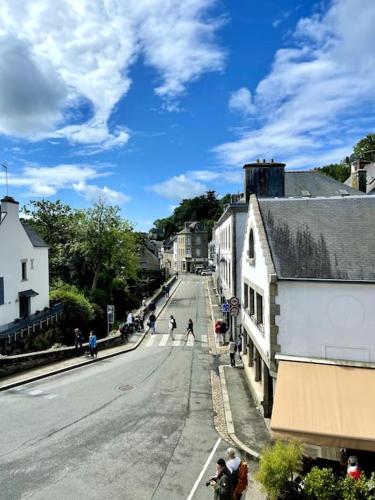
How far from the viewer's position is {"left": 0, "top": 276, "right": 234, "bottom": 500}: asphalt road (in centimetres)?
872

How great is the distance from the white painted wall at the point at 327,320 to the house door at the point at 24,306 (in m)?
22.5

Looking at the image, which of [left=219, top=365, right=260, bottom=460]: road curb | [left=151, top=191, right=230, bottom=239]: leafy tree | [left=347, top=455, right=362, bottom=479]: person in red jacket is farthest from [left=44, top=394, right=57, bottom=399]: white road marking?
[left=151, top=191, right=230, bottom=239]: leafy tree

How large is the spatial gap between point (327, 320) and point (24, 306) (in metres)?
24.0

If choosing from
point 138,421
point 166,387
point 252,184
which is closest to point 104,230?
point 252,184

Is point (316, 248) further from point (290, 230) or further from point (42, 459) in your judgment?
point (42, 459)

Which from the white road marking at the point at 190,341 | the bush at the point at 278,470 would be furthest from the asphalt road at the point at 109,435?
the white road marking at the point at 190,341

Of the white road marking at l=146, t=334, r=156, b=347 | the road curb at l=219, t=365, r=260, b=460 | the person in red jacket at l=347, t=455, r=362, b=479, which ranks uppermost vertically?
the person in red jacket at l=347, t=455, r=362, b=479

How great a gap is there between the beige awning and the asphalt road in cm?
247

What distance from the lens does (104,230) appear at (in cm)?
4494

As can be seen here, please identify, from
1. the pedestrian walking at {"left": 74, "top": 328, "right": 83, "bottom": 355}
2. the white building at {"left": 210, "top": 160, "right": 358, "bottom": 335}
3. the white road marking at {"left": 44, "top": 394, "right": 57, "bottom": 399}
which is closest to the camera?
the white road marking at {"left": 44, "top": 394, "right": 57, "bottom": 399}

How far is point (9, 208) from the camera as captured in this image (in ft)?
86.0

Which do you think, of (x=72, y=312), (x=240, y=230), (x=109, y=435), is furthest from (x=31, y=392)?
(x=72, y=312)

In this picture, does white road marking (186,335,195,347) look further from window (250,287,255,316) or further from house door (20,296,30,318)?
house door (20,296,30,318)

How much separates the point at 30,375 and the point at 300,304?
12.6 meters
